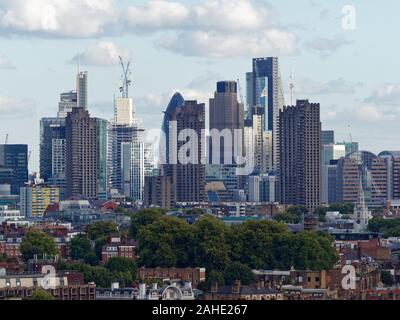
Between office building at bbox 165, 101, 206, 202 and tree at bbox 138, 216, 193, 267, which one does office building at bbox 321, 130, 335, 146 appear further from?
tree at bbox 138, 216, 193, 267

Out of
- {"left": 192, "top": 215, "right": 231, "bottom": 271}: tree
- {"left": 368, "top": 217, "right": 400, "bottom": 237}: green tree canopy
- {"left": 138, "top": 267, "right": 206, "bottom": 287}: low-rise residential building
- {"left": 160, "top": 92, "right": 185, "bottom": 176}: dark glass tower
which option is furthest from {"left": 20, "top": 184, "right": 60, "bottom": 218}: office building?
{"left": 138, "top": 267, "right": 206, "bottom": 287}: low-rise residential building

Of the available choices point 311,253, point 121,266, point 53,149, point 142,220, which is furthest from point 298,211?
point 121,266

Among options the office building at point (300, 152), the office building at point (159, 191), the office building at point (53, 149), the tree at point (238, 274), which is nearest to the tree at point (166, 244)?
the tree at point (238, 274)

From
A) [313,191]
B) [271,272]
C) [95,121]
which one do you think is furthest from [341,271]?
[95,121]

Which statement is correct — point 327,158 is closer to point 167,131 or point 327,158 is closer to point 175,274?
point 167,131

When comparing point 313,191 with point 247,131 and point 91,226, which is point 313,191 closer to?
point 247,131

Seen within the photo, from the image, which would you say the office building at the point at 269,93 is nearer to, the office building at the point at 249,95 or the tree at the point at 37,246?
the office building at the point at 249,95
